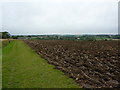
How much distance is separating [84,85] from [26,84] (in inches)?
86.4

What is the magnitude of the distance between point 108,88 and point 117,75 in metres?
1.85

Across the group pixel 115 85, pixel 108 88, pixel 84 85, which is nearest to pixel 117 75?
pixel 115 85

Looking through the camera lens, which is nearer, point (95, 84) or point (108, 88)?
point (108, 88)

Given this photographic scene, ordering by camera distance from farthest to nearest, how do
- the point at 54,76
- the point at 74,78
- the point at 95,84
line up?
the point at 54,76 → the point at 74,78 → the point at 95,84

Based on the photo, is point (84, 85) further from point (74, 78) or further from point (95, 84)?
point (74, 78)

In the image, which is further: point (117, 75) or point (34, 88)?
point (117, 75)

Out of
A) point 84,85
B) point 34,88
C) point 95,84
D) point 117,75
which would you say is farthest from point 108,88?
point 34,88

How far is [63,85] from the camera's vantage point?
14.5ft

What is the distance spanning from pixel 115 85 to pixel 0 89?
4194 mm

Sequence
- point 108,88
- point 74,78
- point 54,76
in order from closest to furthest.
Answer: point 108,88 → point 74,78 → point 54,76

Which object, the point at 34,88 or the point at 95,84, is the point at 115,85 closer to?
the point at 95,84

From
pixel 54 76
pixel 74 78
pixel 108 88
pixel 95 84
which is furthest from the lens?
pixel 54 76

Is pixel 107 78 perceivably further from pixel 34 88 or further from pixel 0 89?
pixel 0 89

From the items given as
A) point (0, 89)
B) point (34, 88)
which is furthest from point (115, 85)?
point (0, 89)
